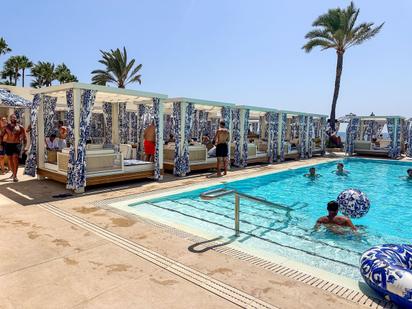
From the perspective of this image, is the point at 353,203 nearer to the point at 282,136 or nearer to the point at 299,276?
the point at 299,276

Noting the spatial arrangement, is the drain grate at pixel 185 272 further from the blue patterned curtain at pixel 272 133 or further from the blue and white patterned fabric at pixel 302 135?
the blue and white patterned fabric at pixel 302 135

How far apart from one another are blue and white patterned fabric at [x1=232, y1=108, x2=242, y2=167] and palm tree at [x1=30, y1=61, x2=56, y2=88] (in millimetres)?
31663

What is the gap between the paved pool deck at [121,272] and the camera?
9.30 feet

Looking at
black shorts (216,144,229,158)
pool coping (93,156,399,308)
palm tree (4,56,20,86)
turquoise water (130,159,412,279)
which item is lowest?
turquoise water (130,159,412,279)

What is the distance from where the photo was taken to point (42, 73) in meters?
Answer: 36.6

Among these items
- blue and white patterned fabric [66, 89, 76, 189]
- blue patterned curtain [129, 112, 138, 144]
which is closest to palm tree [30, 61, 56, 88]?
blue patterned curtain [129, 112, 138, 144]

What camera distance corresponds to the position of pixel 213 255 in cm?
387

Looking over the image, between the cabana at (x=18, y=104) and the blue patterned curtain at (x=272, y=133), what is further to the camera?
the blue patterned curtain at (x=272, y=133)

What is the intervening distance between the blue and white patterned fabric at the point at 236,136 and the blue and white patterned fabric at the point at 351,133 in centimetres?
1021

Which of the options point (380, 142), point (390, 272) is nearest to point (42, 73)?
point (380, 142)

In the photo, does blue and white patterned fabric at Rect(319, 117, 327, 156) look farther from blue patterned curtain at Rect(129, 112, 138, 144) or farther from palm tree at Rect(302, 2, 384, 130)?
blue patterned curtain at Rect(129, 112, 138, 144)

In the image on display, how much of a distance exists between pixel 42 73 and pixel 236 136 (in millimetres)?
32584

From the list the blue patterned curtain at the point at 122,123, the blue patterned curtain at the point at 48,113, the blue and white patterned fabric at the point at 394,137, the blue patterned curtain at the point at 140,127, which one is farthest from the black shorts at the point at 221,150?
the blue and white patterned fabric at the point at 394,137

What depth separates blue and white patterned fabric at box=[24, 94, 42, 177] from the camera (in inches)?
334
